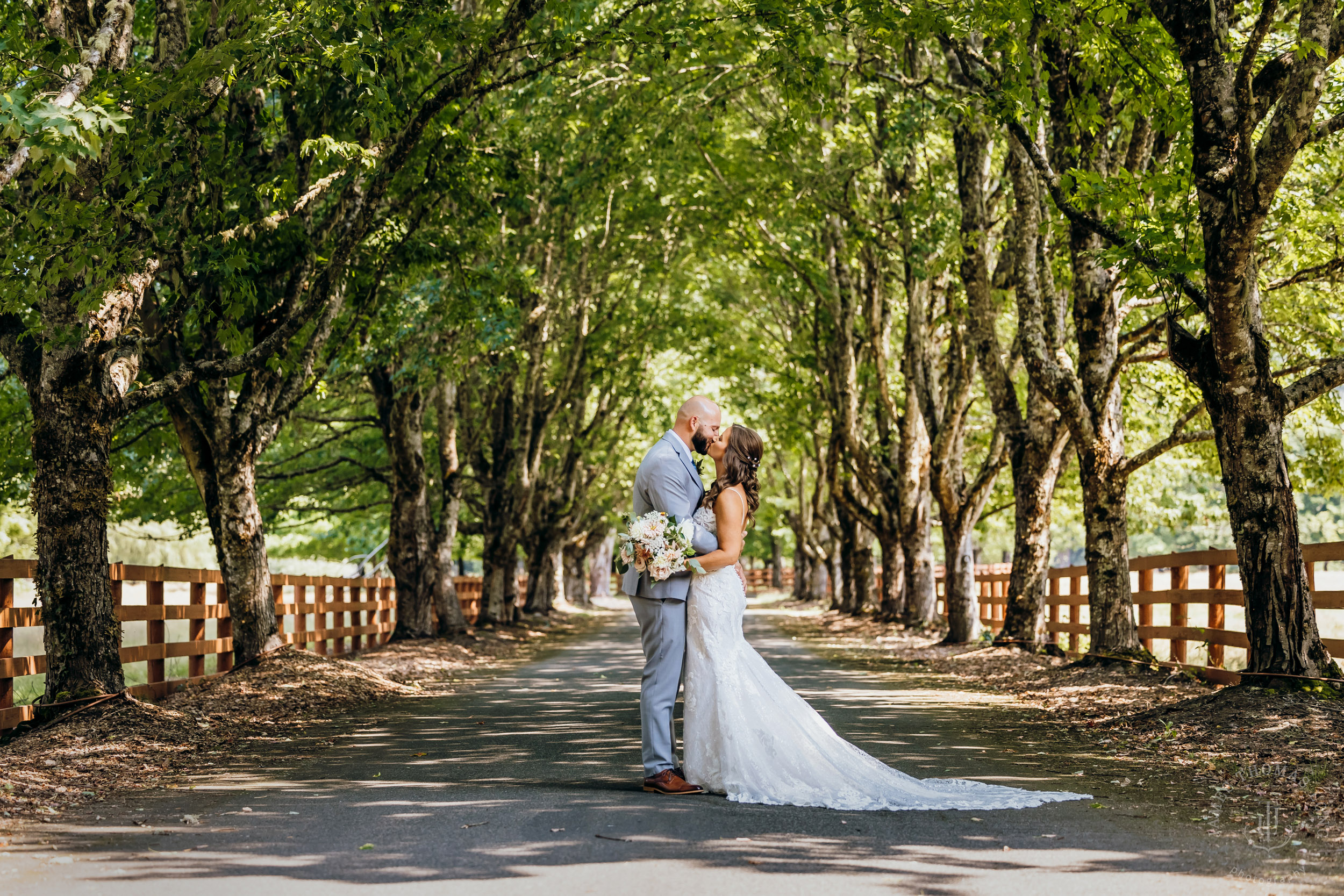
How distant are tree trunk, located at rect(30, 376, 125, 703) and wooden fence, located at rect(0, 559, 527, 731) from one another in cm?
22

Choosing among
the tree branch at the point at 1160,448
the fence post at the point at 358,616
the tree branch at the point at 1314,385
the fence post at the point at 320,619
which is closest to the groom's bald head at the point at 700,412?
the tree branch at the point at 1314,385

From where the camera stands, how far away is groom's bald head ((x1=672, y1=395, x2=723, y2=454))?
24.0 feet

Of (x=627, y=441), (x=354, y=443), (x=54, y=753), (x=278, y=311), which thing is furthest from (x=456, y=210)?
(x=627, y=441)

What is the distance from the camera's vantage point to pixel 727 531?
23.8ft

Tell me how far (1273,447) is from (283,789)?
24.6ft

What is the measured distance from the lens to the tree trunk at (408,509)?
768 inches

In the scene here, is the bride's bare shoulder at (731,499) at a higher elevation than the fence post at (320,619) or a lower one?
higher

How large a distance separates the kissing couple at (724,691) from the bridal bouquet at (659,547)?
10cm

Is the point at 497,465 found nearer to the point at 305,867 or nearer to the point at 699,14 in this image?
the point at 699,14

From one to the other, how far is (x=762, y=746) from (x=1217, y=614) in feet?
23.5

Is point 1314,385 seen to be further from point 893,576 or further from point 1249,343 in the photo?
point 893,576

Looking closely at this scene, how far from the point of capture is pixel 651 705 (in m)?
7.02

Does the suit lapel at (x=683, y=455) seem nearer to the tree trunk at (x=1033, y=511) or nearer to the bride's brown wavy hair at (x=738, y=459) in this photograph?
the bride's brown wavy hair at (x=738, y=459)

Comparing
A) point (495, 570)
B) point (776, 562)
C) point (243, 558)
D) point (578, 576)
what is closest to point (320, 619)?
point (243, 558)
